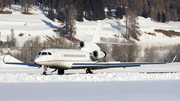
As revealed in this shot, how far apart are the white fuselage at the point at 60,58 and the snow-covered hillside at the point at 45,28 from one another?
63.0 metres

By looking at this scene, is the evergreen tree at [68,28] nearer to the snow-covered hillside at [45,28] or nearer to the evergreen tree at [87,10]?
the snow-covered hillside at [45,28]

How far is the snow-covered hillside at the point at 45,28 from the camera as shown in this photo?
104 m

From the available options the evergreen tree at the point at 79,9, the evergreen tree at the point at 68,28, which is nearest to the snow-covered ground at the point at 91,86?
the evergreen tree at the point at 68,28

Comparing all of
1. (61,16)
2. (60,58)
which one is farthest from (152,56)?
(61,16)

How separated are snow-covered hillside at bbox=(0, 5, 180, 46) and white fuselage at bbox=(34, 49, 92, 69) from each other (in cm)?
6302

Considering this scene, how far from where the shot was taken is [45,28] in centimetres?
11306

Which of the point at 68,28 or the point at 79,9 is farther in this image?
the point at 79,9

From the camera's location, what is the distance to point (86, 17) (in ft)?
486

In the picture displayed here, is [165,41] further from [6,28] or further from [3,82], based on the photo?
[3,82]

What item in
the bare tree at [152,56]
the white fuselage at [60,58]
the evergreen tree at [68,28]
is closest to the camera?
the white fuselage at [60,58]

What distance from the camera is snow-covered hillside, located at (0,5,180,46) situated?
104 meters

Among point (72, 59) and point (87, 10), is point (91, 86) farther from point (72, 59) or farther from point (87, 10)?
point (87, 10)

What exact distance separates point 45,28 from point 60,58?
8482 cm

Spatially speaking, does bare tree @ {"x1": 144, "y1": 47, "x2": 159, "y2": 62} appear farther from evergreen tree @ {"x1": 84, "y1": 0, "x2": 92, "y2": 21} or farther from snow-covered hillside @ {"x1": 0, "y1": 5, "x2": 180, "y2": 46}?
evergreen tree @ {"x1": 84, "y1": 0, "x2": 92, "y2": 21}
